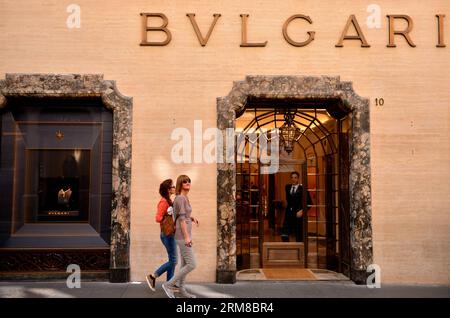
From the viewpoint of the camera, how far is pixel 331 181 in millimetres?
7844

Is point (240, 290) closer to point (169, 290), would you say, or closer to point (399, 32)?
point (169, 290)

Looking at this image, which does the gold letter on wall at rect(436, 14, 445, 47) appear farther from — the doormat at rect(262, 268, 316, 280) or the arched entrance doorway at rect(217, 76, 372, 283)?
the doormat at rect(262, 268, 316, 280)

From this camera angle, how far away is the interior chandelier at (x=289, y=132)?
7.82 m

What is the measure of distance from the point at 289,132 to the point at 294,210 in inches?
61.4

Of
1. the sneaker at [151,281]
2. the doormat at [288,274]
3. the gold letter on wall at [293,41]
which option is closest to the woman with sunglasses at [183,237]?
A: the sneaker at [151,281]

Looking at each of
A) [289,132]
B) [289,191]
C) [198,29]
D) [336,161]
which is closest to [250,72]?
[198,29]

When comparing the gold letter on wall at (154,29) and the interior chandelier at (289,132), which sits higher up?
the gold letter on wall at (154,29)

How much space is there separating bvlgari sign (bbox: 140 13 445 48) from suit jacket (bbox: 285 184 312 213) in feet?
9.04

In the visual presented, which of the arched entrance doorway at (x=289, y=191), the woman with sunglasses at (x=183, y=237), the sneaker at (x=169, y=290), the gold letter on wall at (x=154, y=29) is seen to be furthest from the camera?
the arched entrance doorway at (x=289, y=191)

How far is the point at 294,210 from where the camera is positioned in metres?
8.08

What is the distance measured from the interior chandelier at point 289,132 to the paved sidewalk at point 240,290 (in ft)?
8.45

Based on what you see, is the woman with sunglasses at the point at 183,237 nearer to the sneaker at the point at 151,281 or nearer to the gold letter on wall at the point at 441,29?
the sneaker at the point at 151,281
